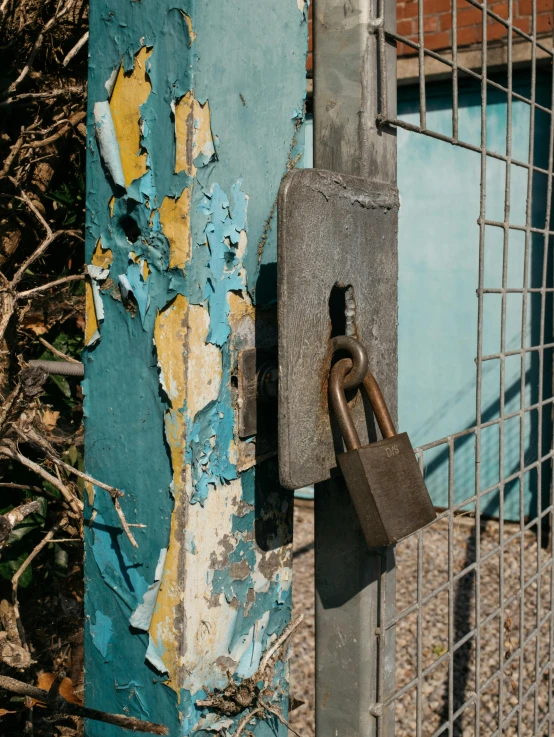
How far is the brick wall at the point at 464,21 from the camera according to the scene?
4.60 meters

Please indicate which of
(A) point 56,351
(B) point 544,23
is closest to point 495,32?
(B) point 544,23

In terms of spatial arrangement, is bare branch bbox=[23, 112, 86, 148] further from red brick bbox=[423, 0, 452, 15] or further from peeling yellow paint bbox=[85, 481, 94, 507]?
red brick bbox=[423, 0, 452, 15]

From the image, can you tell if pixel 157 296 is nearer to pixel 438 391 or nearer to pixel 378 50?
pixel 378 50

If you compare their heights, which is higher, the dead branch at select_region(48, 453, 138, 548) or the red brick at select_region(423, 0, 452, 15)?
the red brick at select_region(423, 0, 452, 15)

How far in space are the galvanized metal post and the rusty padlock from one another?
4.2 inches

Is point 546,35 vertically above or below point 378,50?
above

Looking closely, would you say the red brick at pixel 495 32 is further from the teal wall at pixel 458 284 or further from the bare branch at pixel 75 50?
the bare branch at pixel 75 50

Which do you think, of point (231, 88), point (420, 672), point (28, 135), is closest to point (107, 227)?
point (231, 88)

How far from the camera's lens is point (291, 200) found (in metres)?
1.10

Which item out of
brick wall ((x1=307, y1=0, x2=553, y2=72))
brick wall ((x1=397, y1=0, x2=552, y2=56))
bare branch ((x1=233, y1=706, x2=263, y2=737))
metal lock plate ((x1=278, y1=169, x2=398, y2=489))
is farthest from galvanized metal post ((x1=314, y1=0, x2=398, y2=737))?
brick wall ((x1=397, y1=0, x2=552, y2=56))

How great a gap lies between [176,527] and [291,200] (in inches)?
20.0

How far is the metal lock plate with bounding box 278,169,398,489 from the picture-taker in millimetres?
1115

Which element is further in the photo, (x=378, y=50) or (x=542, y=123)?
(x=542, y=123)

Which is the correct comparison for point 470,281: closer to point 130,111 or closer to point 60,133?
point 60,133
